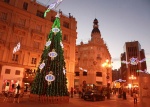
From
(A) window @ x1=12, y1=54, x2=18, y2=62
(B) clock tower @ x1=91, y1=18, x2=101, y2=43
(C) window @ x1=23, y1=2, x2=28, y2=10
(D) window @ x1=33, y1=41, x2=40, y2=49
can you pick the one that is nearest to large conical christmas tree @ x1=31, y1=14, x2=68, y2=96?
(A) window @ x1=12, y1=54, x2=18, y2=62

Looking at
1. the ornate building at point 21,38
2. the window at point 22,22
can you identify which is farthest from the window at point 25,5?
the window at point 22,22

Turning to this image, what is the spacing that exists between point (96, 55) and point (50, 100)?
34.1m

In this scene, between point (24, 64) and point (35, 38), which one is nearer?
point (24, 64)

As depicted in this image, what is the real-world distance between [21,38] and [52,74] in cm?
1318

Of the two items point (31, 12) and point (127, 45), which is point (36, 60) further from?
point (127, 45)

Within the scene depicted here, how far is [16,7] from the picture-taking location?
992 inches

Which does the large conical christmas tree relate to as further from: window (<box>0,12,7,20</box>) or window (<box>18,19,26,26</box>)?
window (<box>0,12,7,20</box>)

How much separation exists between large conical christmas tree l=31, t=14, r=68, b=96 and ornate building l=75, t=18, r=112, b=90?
27.7 m

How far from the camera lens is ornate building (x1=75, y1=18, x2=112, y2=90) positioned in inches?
1774

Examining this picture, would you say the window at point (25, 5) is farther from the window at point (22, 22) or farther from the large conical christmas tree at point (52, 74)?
the large conical christmas tree at point (52, 74)

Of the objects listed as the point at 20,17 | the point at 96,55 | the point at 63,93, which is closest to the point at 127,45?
the point at 96,55

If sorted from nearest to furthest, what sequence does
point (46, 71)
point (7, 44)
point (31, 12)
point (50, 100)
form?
1. point (50, 100)
2. point (46, 71)
3. point (7, 44)
4. point (31, 12)

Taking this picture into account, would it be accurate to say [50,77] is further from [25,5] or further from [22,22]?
[25,5]

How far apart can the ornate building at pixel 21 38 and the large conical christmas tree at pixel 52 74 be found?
9.20 meters
